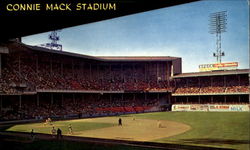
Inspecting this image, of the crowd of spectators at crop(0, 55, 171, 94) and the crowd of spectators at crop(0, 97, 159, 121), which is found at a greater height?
the crowd of spectators at crop(0, 55, 171, 94)

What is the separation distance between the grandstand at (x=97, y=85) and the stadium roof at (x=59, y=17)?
118ft

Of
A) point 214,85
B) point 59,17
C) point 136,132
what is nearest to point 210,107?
point 214,85

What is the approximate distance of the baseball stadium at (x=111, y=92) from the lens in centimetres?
4106

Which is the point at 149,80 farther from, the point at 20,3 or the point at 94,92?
the point at 20,3

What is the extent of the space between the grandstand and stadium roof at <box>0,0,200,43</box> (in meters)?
36.0

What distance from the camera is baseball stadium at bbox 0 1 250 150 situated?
4106 centimetres

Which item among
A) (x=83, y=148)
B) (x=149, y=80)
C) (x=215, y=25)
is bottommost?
(x=83, y=148)

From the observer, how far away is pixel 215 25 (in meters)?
78.1

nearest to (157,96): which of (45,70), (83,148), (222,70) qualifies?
(222,70)

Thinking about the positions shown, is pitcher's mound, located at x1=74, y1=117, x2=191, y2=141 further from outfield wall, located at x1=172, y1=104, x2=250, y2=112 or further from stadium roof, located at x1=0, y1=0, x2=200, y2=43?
outfield wall, located at x1=172, y1=104, x2=250, y2=112

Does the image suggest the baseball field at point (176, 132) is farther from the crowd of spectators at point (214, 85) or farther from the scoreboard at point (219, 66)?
the scoreboard at point (219, 66)

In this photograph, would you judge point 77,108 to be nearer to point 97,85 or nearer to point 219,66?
point 97,85

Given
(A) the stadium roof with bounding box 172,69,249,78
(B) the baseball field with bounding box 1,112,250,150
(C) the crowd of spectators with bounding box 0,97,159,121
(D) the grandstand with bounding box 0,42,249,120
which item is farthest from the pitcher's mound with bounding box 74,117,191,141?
(A) the stadium roof with bounding box 172,69,249,78

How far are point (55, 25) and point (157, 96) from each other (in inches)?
2751
